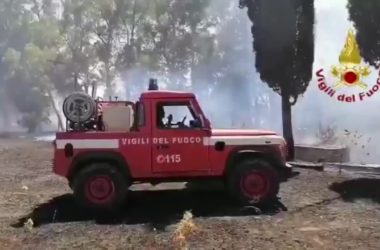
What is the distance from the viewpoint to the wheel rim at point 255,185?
8.90 metres

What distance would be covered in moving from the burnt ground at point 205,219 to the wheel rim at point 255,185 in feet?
1.05

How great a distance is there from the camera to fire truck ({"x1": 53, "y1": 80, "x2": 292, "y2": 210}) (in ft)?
28.4

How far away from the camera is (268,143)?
893 cm

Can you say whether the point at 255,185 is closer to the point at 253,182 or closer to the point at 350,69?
the point at 253,182

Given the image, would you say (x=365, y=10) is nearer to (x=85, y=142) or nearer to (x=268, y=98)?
(x=85, y=142)

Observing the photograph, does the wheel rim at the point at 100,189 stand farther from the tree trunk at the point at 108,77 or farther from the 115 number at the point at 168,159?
the tree trunk at the point at 108,77

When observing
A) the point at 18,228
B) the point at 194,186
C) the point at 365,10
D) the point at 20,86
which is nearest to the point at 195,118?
the point at 194,186

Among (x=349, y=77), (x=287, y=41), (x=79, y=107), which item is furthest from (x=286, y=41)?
(x=349, y=77)

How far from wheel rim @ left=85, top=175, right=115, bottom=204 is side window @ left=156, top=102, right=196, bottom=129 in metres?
1.33

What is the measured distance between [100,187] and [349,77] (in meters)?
18.4

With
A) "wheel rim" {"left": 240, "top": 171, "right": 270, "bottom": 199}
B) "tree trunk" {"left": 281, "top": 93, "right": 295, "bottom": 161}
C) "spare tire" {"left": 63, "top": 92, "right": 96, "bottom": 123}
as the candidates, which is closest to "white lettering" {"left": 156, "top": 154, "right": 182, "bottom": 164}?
"wheel rim" {"left": 240, "top": 171, "right": 270, "bottom": 199}

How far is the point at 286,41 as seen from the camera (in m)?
14.9

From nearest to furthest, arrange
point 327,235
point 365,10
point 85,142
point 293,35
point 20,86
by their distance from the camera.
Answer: point 327,235 → point 85,142 → point 365,10 → point 293,35 → point 20,86

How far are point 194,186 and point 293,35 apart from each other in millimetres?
6359
